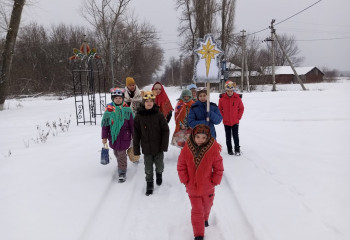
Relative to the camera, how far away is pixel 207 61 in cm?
482

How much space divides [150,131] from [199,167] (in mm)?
1543

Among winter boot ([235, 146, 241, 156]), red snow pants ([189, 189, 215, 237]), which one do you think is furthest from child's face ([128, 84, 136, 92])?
red snow pants ([189, 189, 215, 237])

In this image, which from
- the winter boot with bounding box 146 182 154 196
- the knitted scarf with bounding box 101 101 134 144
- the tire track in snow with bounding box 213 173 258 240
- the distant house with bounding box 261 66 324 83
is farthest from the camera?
the distant house with bounding box 261 66 324 83

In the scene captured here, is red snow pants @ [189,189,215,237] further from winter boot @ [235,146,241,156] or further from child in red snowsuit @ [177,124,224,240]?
winter boot @ [235,146,241,156]

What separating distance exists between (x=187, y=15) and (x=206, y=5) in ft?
10.6

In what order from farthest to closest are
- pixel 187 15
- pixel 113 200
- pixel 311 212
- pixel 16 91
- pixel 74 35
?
pixel 74 35, pixel 16 91, pixel 187 15, pixel 113 200, pixel 311 212

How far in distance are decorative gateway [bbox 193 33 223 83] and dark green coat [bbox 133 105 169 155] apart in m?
1.19

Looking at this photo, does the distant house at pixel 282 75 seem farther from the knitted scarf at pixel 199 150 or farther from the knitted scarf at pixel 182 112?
the knitted scarf at pixel 199 150

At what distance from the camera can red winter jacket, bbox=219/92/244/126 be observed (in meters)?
5.74

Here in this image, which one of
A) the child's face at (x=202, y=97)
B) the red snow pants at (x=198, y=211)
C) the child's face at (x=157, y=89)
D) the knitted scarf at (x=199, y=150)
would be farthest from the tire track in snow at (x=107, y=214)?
the child's face at (x=157, y=89)

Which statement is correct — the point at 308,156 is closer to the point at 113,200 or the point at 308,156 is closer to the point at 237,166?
the point at 237,166

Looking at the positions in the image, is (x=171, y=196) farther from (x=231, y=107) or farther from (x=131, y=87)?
(x=131, y=87)

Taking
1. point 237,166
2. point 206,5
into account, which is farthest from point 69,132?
point 206,5

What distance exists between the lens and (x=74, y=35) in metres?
47.6
